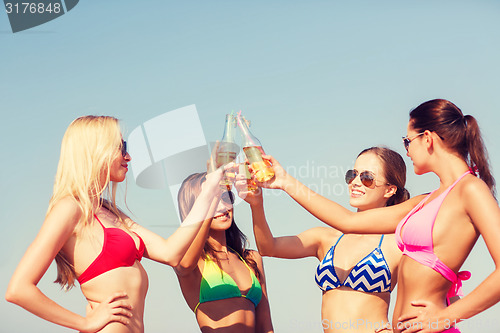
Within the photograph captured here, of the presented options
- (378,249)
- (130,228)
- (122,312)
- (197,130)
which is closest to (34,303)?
(122,312)

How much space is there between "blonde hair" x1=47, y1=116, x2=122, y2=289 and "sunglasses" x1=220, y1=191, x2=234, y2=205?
4.47ft

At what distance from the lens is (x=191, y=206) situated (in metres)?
5.70

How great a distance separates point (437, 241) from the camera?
4.03 metres

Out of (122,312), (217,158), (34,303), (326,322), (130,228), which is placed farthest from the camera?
(326,322)

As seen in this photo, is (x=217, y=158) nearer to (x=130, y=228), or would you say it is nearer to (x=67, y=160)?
(x=130, y=228)

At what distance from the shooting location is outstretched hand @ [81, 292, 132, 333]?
12.8 feet

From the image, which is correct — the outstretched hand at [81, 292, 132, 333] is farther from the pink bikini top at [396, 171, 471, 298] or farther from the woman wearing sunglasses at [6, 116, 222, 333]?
the pink bikini top at [396, 171, 471, 298]

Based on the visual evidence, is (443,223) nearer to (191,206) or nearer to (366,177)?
(366,177)

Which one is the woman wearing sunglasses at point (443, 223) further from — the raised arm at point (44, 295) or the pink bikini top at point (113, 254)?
the raised arm at point (44, 295)

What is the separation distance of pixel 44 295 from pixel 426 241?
9.04 feet

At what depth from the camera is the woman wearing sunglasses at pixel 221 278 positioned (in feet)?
17.7

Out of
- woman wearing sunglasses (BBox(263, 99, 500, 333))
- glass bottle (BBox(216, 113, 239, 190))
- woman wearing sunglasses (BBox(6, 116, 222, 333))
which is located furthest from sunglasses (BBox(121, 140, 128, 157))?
woman wearing sunglasses (BBox(263, 99, 500, 333))

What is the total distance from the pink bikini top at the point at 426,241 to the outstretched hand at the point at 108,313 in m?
2.17

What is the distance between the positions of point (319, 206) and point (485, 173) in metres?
1.33
